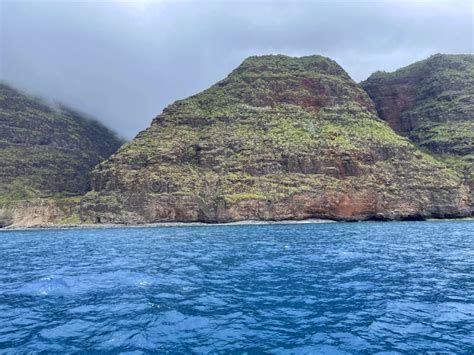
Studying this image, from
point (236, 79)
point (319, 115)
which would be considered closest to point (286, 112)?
point (319, 115)

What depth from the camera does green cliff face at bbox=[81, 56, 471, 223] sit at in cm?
13100

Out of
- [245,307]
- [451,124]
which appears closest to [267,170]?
[451,124]

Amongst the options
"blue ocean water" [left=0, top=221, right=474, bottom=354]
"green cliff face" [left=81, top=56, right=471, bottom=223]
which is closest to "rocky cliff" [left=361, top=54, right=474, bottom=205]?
"green cliff face" [left=81, top=56, right=471, bottom=223]

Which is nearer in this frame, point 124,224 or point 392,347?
point 392,347

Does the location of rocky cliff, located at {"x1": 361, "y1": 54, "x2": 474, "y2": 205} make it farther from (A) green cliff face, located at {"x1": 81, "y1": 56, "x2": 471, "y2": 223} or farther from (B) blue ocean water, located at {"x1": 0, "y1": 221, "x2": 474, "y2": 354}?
(B) blue ocean water, located at {"x1": 0, "y1": 221, "x2": 474, "y2": 354}

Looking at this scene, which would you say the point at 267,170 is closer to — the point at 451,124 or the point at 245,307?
the point at 451,124

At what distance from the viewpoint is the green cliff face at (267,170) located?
5157 inches

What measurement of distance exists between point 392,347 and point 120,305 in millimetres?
11685

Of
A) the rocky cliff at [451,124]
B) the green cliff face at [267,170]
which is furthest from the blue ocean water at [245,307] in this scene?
the rocky cliff at [451,124]

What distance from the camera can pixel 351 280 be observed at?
22344mm

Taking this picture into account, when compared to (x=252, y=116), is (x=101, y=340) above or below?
below

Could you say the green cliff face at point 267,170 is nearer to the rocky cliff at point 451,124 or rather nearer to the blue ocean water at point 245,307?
the rocky cliff at point 451,124

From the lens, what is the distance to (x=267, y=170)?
474 feet

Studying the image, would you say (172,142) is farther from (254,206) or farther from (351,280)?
(351,280)
